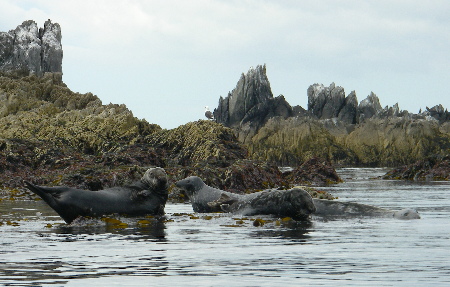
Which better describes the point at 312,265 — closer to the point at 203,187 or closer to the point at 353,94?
the point at 203,187

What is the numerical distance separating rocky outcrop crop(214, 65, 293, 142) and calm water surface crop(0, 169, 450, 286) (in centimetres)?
12542

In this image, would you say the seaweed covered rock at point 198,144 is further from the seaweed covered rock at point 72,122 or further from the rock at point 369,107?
the rock at point 369,107

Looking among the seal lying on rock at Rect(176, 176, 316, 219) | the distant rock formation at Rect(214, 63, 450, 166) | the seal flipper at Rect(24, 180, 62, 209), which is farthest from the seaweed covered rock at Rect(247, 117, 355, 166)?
the seal flipper at Rect(24, 180, 62, 209)

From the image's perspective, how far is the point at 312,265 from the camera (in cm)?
709

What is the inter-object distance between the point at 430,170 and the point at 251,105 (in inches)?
4245

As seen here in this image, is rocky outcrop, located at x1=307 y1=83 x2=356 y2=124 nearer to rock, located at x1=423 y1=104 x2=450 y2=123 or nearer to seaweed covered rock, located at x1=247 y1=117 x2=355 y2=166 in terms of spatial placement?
rock, located at x1=423 y1=104 x2=450 y2=123

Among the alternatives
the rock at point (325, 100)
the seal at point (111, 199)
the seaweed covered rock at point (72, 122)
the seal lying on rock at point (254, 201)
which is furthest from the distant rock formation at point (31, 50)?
the rock at point (325, 100)

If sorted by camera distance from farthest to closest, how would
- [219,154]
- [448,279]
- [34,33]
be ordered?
[34,33] < [219,154] < [448,279]

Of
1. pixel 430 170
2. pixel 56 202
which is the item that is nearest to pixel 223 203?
pixel 56 202

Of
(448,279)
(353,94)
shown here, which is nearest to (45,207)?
(448,279)

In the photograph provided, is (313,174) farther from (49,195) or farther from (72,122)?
(49,195)

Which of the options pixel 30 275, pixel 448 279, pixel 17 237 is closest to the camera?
pixel 448 279

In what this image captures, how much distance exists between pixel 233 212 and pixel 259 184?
10.1m

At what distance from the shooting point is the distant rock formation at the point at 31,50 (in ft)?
179
